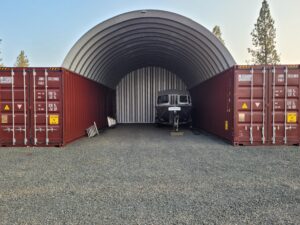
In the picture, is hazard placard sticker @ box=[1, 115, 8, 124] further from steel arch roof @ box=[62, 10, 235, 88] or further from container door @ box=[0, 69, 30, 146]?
steel arch roof @ box=[62, 10, 235, 88]

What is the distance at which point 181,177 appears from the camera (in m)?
5.70

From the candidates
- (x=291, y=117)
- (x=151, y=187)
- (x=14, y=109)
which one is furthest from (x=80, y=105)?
(x=291, y=117)

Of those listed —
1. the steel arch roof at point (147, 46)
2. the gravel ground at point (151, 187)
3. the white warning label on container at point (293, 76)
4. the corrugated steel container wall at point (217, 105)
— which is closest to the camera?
the gravel ground at point (151, 187)

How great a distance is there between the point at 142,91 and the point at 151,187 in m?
18.2

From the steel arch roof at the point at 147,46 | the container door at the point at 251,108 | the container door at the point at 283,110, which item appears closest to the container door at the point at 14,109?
the steel arch roof at the point at 147,46

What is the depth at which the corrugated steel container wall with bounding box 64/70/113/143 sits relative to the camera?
10.5m

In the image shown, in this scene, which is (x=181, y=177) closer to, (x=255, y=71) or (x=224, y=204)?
(x=224, y=204)

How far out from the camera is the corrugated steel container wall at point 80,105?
10.5m

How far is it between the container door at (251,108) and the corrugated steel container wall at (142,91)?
43.7 feet

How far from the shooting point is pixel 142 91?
75.1ft

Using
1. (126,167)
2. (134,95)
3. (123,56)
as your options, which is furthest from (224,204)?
(134,95)

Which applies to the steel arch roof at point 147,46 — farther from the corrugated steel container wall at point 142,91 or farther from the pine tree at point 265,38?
the pine tree at point 265,38

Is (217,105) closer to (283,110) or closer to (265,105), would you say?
(265,105)

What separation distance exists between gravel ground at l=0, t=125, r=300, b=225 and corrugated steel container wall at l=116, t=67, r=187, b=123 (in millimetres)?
14235
